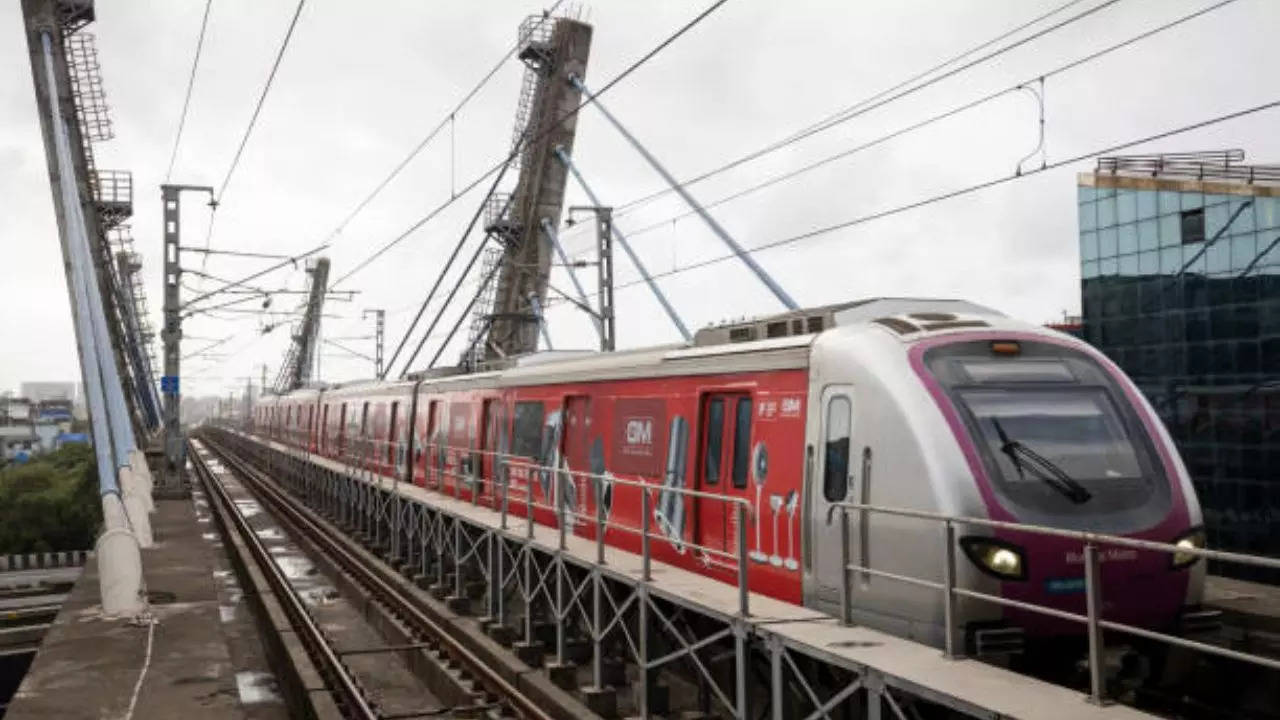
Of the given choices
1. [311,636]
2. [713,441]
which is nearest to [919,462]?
[713,441]

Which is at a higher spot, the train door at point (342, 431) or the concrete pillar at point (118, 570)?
the train door at point (342, 431)

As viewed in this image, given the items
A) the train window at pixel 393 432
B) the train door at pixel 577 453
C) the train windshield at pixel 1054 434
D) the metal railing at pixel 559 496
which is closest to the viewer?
the train windshield at pixel 1054 434

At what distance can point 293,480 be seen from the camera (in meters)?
39.2

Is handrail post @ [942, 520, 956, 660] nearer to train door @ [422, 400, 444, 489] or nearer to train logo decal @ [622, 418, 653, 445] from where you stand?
train logo decal @ [622, 418, 653, 445]

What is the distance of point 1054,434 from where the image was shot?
712 centimetres

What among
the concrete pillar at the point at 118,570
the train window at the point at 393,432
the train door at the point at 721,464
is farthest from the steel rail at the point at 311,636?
the train door at the point at 721,464

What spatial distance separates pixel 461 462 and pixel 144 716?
9172mm

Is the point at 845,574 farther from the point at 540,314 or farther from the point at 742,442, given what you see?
the point at 540,314

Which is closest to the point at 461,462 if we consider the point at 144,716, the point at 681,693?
the point at 681,693

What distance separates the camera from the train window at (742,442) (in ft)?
29.8

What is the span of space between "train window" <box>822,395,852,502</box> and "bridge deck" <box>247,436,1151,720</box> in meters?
0.88

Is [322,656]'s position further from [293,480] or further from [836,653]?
[293,480]

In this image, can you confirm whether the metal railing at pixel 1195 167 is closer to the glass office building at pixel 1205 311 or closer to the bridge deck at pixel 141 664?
the glass office building at pixel 1205 311

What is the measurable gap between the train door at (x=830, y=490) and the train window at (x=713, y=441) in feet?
5.48
